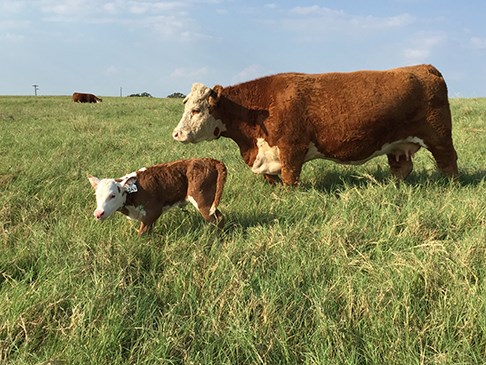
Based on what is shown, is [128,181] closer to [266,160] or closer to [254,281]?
[254,281]

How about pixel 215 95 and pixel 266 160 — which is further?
pixel 266 160

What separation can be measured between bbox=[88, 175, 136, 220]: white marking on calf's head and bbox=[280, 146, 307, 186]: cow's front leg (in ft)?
7.75

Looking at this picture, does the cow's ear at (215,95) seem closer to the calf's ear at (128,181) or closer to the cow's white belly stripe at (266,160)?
the cow's white belly stripe at (266,160)

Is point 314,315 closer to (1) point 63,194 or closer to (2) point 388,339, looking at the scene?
(2) point 388,339

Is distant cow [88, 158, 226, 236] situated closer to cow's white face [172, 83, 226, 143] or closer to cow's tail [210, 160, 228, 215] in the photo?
cow's tail [210, 160, 228, 215]

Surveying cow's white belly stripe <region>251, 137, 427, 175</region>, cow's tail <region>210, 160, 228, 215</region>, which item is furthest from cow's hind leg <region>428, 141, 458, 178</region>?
cow's tail <region>210, 160, 228, 215</region>

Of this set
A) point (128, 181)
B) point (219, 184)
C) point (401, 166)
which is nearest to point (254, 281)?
point (219, 184)

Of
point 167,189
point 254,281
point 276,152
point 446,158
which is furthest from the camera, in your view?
point 446,158

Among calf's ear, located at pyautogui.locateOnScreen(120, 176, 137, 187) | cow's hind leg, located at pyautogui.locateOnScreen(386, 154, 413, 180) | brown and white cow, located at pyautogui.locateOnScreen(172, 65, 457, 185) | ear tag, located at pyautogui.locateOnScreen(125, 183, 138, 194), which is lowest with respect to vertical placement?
cow's hind leg, located at pyautogui.locateOnScreen(386, 154, 413, 180)

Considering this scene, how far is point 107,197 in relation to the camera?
3.42 meters

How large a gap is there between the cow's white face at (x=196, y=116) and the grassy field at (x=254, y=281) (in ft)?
3.49

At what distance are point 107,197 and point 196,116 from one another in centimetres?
230

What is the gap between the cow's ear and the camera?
543 centimetres

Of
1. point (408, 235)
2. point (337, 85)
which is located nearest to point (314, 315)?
point (408, 235)
